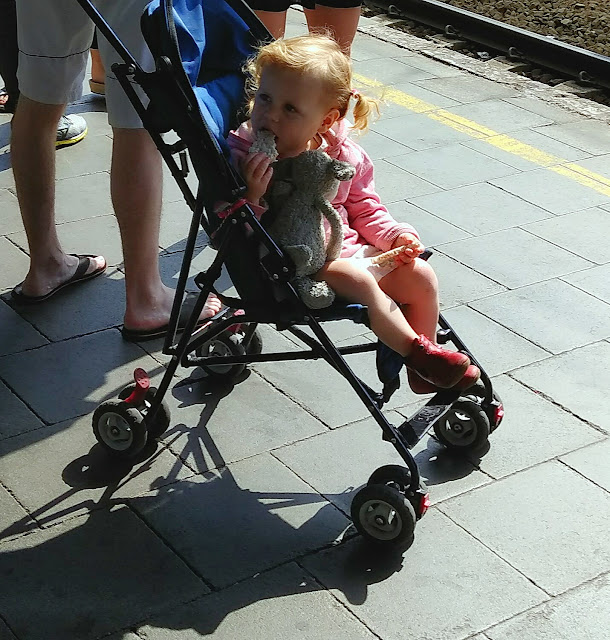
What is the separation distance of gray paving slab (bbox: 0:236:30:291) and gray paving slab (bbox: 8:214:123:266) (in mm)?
37

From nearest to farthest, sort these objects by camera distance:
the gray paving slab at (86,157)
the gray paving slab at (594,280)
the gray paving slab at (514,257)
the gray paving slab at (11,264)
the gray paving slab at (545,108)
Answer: the gray paving slab at (11,264)
the gray paving slab at (594,280)
the gray paving slab at (514,257)
the gray paving slab at (86,157)
the gray paving slab at (545,108)

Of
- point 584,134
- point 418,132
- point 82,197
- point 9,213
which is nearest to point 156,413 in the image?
point 9,213

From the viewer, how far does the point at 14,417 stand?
12.2 ft

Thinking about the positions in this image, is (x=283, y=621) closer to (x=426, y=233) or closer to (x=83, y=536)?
(x=83, y=536)

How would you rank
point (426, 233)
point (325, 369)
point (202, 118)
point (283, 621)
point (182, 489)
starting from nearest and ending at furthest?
point (283, 621) < point (202, 118) < point (182, 489) < point (325, 369) < point (426, 233)

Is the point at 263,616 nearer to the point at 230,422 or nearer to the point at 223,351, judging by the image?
the point at 230,422

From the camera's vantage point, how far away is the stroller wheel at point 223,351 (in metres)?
3.93

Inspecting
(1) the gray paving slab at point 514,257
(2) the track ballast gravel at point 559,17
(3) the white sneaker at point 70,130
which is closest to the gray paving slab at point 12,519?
(1) the gray paving slab at point 514,257

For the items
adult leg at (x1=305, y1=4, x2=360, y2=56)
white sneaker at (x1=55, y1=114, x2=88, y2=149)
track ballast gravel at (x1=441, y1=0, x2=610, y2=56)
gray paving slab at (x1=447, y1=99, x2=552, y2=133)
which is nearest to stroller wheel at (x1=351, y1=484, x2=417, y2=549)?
adult leg at (x1=305, y1=4, x2=360, y2=56)

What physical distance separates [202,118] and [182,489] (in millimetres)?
1114

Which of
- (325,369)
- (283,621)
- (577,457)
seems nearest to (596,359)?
(577,457)

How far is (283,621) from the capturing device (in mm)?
2906

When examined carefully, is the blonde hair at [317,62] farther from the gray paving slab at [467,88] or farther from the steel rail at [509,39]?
the steel rail at [509,39]

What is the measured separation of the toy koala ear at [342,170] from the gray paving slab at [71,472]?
40.4 inches
